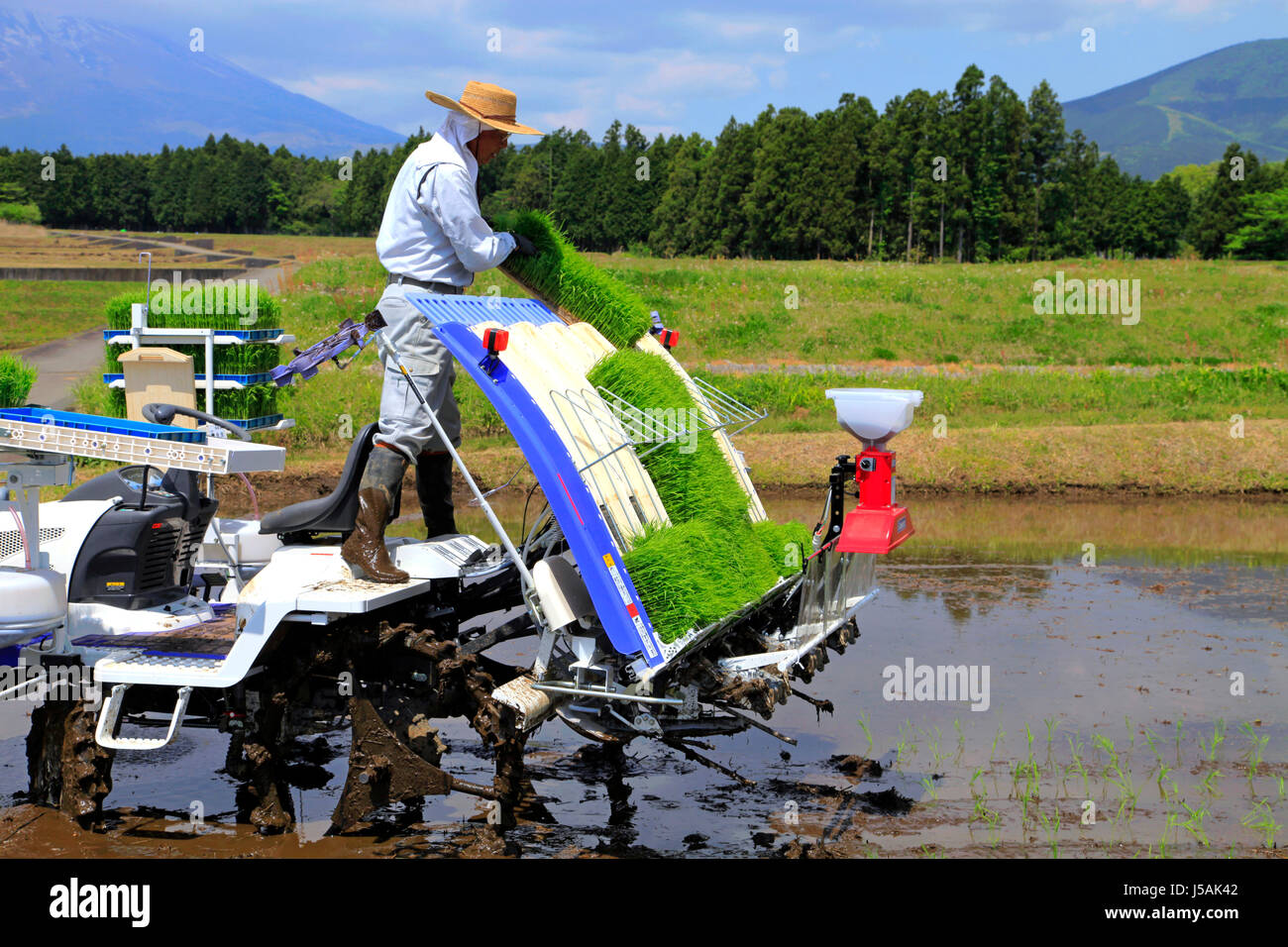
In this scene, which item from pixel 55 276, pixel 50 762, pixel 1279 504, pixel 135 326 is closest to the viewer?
pixel 50 762

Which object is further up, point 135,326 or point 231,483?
point 135,326

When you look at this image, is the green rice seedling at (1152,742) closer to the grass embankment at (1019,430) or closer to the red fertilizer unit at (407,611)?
the red fertilizer unit at (407,611)

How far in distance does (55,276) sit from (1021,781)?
38.6 meters

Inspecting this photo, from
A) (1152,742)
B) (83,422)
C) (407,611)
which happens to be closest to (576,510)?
(407,611)

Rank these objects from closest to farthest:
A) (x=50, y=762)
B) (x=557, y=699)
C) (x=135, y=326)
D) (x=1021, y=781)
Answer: (x=557, y=699) < (x=50, y=762) < (x=1021, y=781) < (x=135, y=326)

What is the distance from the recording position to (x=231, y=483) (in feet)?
48.4

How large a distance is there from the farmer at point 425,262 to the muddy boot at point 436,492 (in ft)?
0.82

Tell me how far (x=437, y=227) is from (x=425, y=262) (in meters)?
0.16

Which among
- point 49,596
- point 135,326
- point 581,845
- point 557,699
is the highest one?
point 135,326

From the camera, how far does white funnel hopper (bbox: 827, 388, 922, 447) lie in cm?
541

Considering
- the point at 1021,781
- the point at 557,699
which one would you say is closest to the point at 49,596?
the point at 557,699

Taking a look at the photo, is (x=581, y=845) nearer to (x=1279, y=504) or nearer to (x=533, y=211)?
(x=533, y=211)

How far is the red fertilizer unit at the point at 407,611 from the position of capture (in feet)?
16.3

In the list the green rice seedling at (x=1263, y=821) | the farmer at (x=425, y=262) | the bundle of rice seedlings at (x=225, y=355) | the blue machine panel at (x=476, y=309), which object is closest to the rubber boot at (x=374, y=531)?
the farmer at (x=425, y=262)
